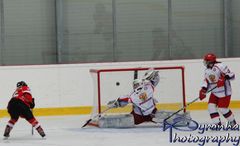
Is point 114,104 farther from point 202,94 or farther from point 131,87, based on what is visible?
point 202,94

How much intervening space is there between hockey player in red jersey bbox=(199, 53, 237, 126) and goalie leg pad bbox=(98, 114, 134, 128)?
1010 mm

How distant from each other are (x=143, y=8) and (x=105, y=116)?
13.3 feet

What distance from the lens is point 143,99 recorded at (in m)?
9.34

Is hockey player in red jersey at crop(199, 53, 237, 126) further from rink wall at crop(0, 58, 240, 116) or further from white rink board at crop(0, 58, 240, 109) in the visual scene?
white rink board at crop(0, 58, 240, 109)

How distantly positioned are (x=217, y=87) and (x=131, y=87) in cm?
135

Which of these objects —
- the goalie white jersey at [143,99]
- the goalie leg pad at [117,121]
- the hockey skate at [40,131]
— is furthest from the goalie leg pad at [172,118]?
the hockey skate at [40,131]

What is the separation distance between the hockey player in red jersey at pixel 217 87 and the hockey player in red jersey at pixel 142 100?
0.70m

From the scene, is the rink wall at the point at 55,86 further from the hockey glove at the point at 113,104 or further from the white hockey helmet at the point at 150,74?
the white hockey helmet at the point at 150,74

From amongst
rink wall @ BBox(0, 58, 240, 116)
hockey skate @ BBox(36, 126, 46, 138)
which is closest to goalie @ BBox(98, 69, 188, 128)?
hockey skate @ BBox(36, 126, 46, 138)

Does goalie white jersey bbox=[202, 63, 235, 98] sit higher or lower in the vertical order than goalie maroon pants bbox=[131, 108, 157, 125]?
higher

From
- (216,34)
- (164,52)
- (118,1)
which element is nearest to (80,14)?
(118,1)

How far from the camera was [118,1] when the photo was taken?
1313cm

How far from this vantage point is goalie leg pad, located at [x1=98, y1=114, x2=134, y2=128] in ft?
30.9

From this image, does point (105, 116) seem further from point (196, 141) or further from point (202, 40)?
point (202, 40)
